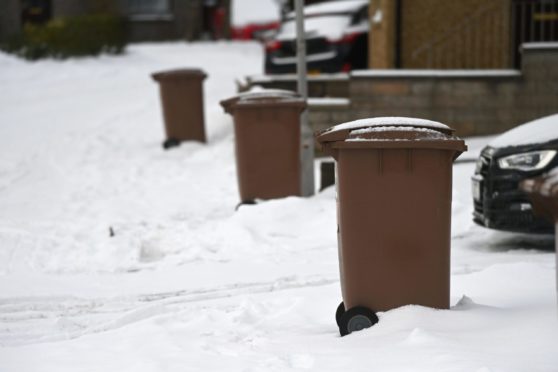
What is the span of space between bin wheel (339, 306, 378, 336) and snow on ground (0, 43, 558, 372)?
63 mm

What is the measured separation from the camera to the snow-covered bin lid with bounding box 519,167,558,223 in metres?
4.27

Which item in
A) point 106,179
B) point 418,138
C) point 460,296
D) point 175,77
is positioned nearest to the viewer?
point 418,138

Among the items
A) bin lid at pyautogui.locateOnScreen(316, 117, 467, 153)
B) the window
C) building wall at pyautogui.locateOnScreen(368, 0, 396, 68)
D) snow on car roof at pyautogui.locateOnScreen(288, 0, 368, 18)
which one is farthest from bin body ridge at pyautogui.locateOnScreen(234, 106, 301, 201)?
the window

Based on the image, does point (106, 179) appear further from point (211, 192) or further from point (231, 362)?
point (231, 362)

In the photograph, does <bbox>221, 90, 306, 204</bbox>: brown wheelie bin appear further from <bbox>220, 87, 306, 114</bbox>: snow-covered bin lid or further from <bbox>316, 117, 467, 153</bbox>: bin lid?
<bbox>316, 117, 467, 153</bbox>: bin lid

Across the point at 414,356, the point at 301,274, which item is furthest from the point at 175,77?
the point at 414,356

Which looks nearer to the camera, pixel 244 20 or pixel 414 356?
pixel 414 356

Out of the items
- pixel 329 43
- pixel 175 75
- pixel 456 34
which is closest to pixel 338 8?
pixel 329 43

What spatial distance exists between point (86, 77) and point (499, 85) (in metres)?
12.5

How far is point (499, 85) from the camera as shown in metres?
13.7

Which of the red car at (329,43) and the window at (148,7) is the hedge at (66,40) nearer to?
the window at (148,7)

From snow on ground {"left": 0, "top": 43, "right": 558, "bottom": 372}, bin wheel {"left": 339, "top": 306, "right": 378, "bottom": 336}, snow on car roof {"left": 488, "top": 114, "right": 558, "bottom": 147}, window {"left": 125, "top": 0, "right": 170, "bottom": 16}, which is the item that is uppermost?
window {"left": 125, "top": 0, "right": 170, "bottom": 16}

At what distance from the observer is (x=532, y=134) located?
8.02 m

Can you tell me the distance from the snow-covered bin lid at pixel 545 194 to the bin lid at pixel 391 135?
940mm
